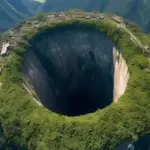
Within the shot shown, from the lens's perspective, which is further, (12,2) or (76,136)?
(12,2)

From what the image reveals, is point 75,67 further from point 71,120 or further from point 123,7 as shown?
point 123,7

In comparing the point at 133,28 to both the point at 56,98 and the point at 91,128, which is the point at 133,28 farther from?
the point at 91,128

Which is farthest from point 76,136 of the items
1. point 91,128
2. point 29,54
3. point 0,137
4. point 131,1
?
point 131,1

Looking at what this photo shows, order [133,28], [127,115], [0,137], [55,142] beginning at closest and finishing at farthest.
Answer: [55,142] < [127,115] < [0,137] < [133,28]

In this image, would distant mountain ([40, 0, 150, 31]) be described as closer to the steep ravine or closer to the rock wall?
the steep ravine

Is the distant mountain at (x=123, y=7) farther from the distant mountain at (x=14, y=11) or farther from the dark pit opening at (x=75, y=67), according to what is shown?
the dark pit opening at (x=75, y=67)

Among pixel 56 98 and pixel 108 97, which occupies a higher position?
pixel 108 97

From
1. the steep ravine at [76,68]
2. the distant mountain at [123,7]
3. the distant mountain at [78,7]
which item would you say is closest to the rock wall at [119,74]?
the steep ravine at [76,68]
